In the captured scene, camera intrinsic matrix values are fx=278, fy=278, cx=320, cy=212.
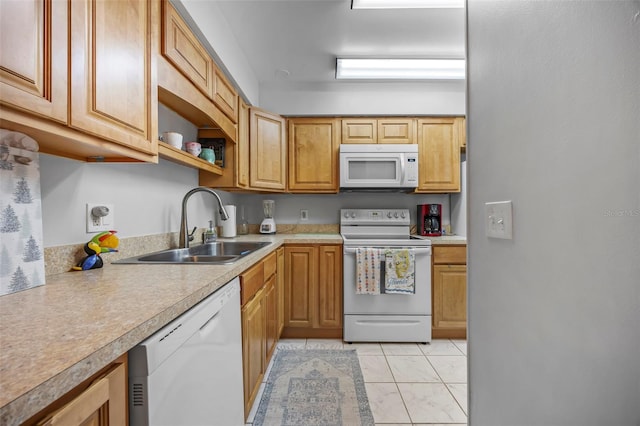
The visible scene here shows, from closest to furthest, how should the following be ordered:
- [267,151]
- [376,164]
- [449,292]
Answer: [449,292], [267,151], [376,164]

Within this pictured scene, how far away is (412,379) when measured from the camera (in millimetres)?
1813

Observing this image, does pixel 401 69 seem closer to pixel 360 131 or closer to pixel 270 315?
pixel 360 131

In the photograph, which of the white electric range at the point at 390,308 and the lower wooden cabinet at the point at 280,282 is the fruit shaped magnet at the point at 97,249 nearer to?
the lower wooden cabinet at the point at 280,282

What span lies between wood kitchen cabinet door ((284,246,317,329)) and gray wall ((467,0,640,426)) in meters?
1.65

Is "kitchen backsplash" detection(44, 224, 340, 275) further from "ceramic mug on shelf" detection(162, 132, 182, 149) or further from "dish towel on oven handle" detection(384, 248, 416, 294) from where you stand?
"dish towel on oven handle" detection(384, 248, 416, 294)

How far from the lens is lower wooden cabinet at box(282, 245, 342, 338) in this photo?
2.41 meters

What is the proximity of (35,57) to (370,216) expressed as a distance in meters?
2.63

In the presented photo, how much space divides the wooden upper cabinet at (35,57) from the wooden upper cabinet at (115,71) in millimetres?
39

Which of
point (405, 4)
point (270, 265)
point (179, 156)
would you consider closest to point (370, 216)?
point (270, 265)

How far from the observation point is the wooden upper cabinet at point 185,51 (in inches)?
48.7

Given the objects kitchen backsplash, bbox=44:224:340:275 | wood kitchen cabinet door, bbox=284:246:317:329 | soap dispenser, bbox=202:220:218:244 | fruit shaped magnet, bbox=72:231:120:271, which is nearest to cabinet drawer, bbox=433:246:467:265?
wood kitchen cabinet door, bbox=284:246:317:329

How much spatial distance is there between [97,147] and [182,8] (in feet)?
2.98

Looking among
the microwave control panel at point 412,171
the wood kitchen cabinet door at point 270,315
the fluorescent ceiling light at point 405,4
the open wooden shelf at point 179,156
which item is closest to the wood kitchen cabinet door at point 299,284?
the wood kitchen cabinet door at point 270,315

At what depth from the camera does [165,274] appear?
1.02 metres
